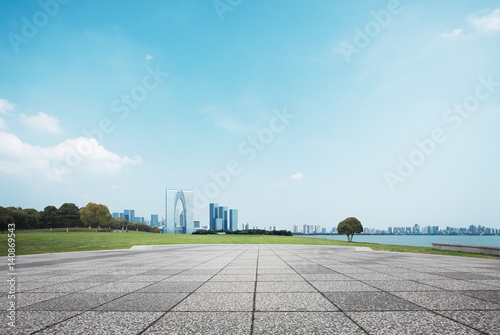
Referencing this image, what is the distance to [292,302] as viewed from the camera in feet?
19.5

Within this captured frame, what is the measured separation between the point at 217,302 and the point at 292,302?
161 centimetres

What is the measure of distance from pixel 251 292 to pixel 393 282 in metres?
4.42

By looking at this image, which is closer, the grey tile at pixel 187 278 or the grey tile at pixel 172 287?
the grey tile at pixel 172 287

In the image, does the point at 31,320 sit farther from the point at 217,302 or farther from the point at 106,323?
the point at 217,302

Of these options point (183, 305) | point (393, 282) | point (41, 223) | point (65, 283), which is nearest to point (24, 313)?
point (183, 305)

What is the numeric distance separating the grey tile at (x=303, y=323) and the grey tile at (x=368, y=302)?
727 millimetres

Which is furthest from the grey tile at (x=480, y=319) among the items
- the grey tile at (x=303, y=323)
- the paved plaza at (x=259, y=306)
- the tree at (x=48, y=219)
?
the tree at (x=48, y=219)

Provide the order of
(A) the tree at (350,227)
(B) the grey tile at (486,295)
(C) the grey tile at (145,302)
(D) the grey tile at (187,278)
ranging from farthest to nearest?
(A) the tree at (350,227) → (D) the grey tile at (187,278) → (B) the grey tile at (486,295) → (C) the grey tile at (145,302)

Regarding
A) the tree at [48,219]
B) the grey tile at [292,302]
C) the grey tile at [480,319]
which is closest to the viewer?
the grey tile at [480,319]

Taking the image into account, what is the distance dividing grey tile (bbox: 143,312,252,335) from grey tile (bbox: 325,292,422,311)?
211 centimetres

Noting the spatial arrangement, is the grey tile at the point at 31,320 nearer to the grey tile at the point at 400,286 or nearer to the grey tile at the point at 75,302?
the grey tile at the point at 75,302

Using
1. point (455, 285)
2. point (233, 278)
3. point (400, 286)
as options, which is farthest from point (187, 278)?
point (455, 285)

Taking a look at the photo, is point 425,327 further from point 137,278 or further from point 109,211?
point 109,211

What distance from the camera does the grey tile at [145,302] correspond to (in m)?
5.54
